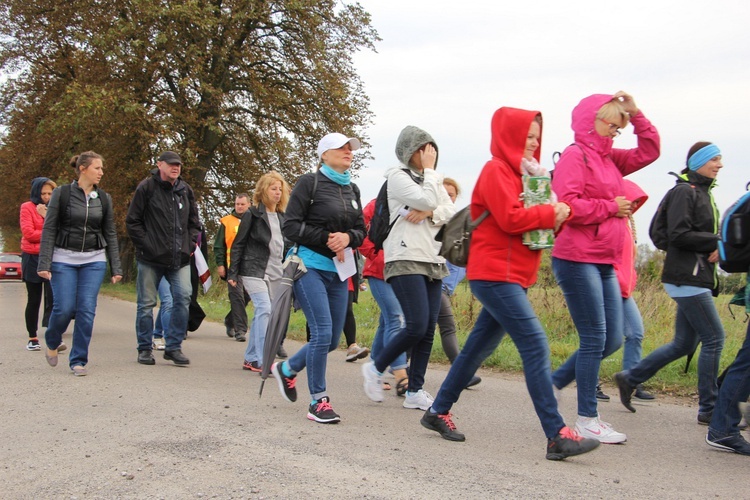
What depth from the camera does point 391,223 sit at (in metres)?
5.82

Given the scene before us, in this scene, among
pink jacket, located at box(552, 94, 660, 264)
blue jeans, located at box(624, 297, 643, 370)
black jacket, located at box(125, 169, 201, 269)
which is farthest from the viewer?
black jacket, located at box(125, 169, 201, 269)

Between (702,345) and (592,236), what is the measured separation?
1459mm

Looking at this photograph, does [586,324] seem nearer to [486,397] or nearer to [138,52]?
[486,397]

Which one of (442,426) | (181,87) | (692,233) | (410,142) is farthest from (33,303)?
(181,87)

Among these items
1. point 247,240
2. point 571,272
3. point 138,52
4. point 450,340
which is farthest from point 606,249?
point 138,52

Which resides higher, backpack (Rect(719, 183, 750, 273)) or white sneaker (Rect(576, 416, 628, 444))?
backpack (Rect(719, 183, 750, 273))

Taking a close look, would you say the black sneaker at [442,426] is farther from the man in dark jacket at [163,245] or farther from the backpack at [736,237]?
the man in dark jacket at [163,245]

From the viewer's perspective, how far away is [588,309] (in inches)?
192

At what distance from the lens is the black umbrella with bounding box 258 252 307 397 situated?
18.5 ft

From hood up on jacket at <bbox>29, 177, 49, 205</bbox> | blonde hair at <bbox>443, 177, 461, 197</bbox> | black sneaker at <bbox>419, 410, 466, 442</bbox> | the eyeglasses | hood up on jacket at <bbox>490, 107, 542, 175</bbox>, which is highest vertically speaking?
the eyeglasses

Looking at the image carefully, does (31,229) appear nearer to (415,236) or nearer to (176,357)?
(176,357)

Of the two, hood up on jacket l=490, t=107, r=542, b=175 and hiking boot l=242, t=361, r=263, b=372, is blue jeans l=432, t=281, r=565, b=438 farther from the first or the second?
hiking boot l=242, t=361, r=263, b=372

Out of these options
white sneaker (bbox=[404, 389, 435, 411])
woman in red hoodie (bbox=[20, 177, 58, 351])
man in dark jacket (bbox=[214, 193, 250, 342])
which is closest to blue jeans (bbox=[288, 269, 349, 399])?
white sneaker (bbox=[404, 389, 435, 411])

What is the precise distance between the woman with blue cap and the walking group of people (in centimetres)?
1
